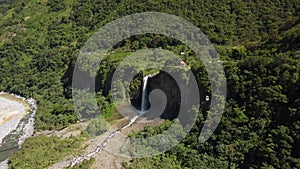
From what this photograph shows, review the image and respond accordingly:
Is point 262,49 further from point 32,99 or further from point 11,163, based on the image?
point 32,99

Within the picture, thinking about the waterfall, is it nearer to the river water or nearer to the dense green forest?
the dense green forest

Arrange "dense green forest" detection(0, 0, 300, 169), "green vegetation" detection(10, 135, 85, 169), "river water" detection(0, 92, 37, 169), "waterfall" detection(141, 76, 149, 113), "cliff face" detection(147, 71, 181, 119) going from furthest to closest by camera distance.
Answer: "waterfall" detection(141, 76, 149, 113) → "river water" detection(0, 92, 37, 169) → "cliff face" detection(147, 71, 181, 119) → "green vegetation" detection(10, 135, 85, 169) → "dense green forest" detection(0, 0, 300, 169)

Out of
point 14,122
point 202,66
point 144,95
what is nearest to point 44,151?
point 144,95

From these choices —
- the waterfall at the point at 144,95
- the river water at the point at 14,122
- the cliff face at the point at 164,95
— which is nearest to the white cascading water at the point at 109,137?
the waterfall at the point at 144,95

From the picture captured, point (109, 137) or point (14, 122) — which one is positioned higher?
point (109, 137)

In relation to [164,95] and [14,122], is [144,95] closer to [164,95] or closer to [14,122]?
[164,95]

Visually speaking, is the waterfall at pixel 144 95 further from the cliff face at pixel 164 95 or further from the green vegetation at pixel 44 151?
the green vegetation at pixel 44 151

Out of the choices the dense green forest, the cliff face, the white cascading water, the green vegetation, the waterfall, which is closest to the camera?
the dense green forest

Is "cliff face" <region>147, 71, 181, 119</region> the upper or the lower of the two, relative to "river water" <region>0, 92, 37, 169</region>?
upper

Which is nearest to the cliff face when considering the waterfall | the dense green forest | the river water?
the waterfall
